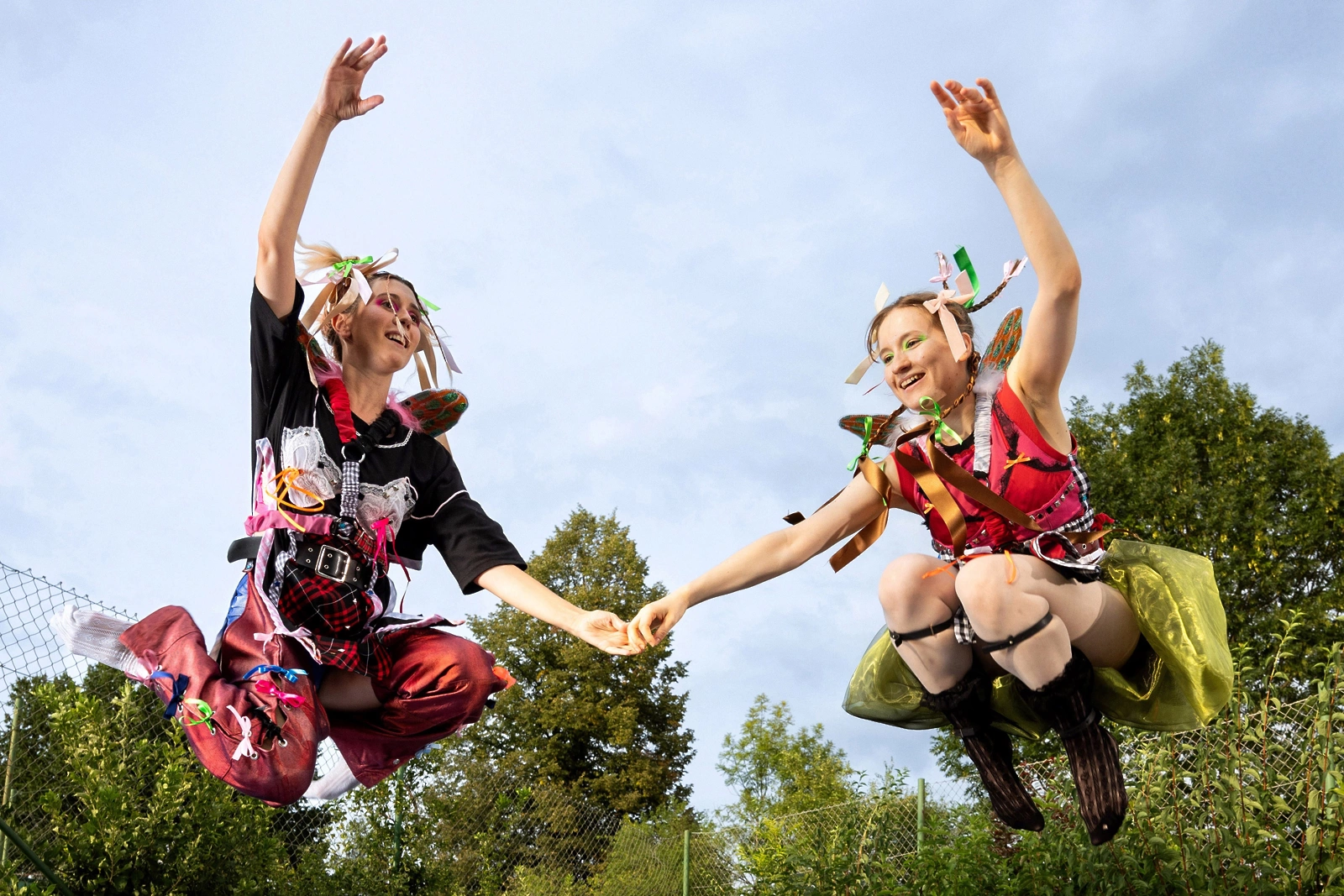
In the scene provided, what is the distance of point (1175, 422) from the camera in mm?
12844

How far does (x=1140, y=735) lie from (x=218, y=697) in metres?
4.46

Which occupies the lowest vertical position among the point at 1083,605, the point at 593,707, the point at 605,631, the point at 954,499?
the point at 605,631

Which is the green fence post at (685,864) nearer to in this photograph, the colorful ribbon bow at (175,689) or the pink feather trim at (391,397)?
the pink feather trim at (391,397)

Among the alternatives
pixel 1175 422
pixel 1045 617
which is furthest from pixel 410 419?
pixel 1175 422

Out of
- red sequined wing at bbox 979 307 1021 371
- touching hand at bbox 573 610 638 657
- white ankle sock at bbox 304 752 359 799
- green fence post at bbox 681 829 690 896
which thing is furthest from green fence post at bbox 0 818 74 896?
green fence post at bbox 681 829 690 896

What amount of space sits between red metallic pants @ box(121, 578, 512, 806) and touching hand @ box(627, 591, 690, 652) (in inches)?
14.0

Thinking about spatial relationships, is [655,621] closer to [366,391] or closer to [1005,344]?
[366,391]

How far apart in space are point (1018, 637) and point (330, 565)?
59.4 inches

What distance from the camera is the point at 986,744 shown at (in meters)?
2.78

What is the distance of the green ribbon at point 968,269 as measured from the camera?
2.94 metres

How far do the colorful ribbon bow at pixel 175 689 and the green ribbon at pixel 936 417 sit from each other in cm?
180

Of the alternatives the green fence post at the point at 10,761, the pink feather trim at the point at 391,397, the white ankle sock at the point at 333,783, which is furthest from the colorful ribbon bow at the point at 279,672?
the green fence post at the point at 10,761

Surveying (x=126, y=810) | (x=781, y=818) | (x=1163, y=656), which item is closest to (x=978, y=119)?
(x=1163, y=656)

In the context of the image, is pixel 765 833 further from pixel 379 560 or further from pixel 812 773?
pixel 812 773
